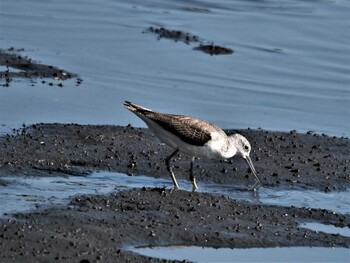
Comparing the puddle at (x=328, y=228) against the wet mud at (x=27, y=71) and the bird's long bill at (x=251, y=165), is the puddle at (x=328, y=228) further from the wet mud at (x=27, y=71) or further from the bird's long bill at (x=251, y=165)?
the wet mud at (x=27, y=71)

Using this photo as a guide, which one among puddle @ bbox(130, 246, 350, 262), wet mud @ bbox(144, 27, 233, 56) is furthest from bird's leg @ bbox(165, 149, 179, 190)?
wet mud @ bbox(144, 27, 233, 56)

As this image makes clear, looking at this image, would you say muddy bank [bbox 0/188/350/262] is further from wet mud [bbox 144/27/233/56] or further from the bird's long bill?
wet mud [bbox 144/27/233/56]

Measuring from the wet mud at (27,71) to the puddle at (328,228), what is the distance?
547cm

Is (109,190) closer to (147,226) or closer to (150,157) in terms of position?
(147,226)

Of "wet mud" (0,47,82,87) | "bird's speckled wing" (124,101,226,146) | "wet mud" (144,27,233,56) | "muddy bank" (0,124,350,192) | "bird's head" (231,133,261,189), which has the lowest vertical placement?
"muddy bank" (0,124,350,192)

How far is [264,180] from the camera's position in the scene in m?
12.3

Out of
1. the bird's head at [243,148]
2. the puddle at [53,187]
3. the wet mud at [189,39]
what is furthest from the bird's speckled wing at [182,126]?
the wet mud at [189,39]

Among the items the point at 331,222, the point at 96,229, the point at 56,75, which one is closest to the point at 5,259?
the point at 96,229

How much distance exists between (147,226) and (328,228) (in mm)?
1823

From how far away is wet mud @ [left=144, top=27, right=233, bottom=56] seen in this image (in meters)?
18.0

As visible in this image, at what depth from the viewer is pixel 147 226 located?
10211 millimetres

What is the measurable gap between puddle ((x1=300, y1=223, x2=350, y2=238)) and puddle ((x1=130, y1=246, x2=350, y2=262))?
1.52 feet

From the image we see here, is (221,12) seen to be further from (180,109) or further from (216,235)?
(216,235)

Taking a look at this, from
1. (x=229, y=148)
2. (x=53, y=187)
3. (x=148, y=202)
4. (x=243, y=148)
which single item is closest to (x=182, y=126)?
(x=229, y=148)
